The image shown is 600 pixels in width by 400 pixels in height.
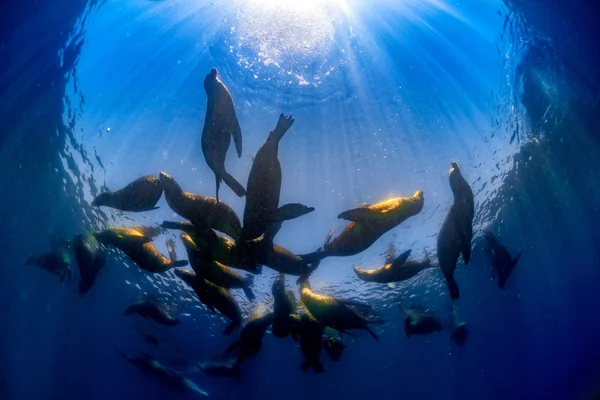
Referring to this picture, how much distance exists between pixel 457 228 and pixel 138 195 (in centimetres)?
535

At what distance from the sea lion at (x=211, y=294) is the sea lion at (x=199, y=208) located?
70.3 inches

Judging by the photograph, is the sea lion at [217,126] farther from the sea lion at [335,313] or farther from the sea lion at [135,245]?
the sea lion at [335,313]

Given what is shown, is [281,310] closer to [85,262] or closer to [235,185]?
[235,185]

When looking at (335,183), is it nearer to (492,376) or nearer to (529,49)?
(529,49)

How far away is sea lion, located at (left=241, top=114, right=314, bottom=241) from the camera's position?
4.53m

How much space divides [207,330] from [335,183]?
18.9m

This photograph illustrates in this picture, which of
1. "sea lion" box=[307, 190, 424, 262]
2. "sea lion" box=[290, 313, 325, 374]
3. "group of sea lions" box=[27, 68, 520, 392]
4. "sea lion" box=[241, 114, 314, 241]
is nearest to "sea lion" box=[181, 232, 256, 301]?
"group of sea lions" box=[27, 68, 520, 392]

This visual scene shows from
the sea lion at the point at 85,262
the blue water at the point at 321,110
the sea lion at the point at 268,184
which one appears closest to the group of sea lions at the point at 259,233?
the sea lion at the point at 268,184

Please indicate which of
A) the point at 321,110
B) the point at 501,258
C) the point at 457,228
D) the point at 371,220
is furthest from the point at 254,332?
the point at 501,258

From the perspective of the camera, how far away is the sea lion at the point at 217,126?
484 cm

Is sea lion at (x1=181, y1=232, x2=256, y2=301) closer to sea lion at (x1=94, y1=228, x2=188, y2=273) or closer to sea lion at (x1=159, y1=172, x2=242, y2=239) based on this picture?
sea lion at (x1=94, y1=228, x2=188, y2=273)

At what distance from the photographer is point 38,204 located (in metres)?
16.6

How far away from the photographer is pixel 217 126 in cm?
486

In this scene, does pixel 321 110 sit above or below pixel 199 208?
above
